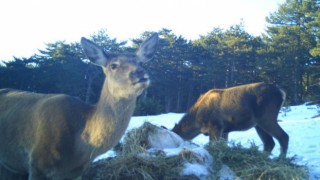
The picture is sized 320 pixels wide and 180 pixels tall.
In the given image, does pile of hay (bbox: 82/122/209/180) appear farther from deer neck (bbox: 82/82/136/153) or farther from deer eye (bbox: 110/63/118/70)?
deer eye (bbox: 110/63/118/70)

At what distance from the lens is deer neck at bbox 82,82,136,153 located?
5180mm

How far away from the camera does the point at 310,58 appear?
44.7 metres

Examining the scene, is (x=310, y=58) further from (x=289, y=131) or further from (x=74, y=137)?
(x=74, y=137)

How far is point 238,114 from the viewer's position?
11742 millimetres

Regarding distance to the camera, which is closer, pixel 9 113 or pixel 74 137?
pixel 74 137

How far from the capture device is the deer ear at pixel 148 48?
→ 20.0ft

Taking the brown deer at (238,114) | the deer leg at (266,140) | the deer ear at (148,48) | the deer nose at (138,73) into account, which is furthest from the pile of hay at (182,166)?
the brown deer at (238,114)

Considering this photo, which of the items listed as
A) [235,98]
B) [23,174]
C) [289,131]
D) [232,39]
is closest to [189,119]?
[235,98]

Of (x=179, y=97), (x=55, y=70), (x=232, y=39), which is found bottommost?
(x=179, y=97)

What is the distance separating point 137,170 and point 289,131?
366 inches

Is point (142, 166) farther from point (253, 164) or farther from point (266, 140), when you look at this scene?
point (266, 140)

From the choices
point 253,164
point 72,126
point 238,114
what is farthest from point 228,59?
point 72,126

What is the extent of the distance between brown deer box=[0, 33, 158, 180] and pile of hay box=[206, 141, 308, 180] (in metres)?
2.72

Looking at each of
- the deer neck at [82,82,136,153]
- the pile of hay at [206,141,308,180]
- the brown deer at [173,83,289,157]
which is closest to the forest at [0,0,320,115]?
the brown deer at [173,83,289,157]
